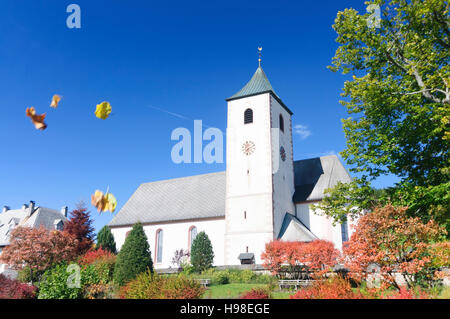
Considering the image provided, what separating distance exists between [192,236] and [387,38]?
24.4m

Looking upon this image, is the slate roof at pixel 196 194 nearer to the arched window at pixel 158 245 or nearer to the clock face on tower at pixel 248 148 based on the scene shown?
the arched window at pixel 158 245

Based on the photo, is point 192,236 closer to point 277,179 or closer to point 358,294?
point 277,179

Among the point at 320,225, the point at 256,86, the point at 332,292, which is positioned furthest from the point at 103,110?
the point at 256,86

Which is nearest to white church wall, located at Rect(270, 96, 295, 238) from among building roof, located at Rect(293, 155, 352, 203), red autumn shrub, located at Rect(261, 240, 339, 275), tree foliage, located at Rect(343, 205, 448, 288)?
building roof, located at Rect(293, 155, 352, 203)

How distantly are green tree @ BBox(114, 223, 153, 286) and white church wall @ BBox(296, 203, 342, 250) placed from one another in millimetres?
14399

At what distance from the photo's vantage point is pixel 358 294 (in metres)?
11.7

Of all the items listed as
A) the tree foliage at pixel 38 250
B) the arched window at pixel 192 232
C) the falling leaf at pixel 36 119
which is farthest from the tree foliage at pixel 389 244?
the arched window at pixel 192 232

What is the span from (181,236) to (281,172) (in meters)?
11.8

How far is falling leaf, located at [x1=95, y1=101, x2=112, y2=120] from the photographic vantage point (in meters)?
4.68

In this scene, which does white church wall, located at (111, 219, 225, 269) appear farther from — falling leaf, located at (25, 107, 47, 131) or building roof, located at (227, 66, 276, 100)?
falling leaf, located at (25, 107, 47, 131)

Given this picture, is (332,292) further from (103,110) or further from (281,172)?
(281,172)

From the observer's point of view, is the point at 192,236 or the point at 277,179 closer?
the point at 277,179

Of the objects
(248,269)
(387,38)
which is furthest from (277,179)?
(387,38)

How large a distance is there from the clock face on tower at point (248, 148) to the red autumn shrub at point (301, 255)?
10.2 metres
